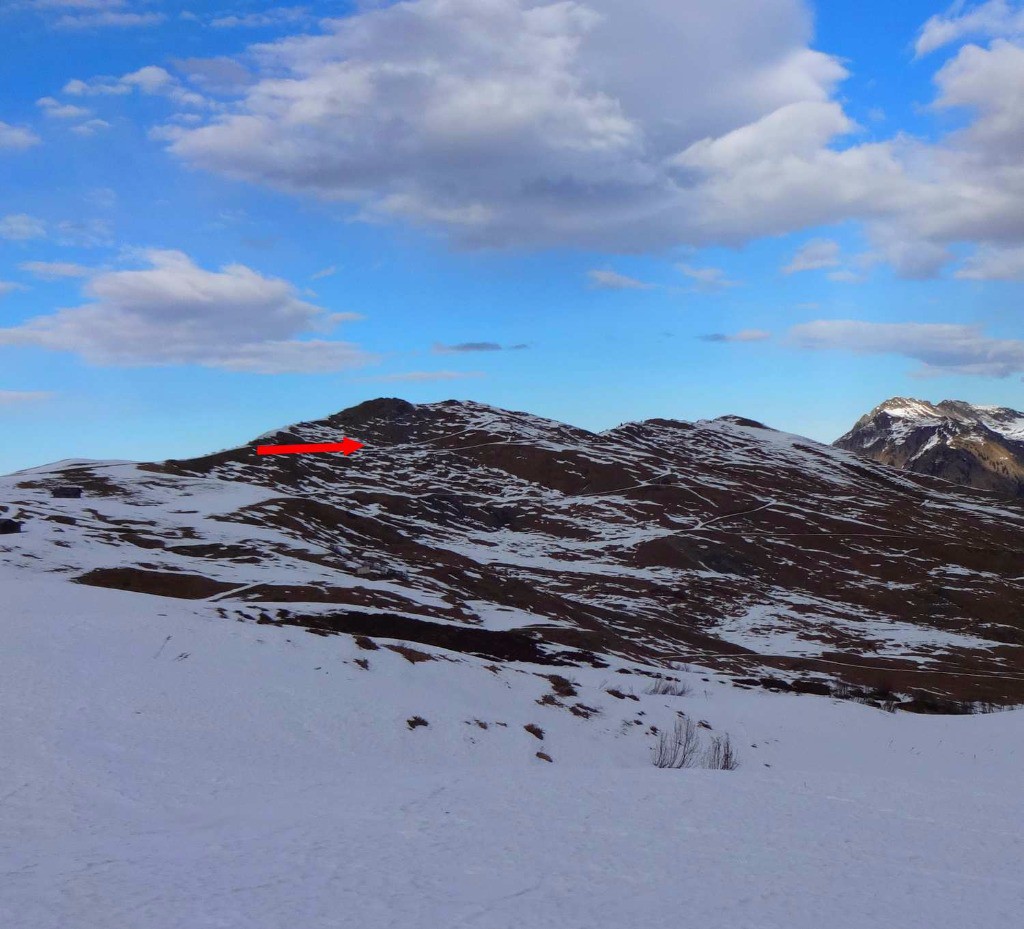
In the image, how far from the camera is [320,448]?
5822 inches

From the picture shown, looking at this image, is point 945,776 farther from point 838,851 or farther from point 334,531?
point 334,531

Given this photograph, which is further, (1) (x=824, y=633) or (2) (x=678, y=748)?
(1) (x=824, y=633)

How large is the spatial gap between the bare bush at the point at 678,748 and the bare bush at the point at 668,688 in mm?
7101

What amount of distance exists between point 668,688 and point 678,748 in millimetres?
12172

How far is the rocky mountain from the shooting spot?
5453 cm

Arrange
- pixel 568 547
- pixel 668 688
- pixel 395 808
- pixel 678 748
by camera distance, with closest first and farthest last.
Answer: pixel 395 808, pixel 678 748, pixel 668 688, pixel 568 547

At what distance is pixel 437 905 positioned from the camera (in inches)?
361

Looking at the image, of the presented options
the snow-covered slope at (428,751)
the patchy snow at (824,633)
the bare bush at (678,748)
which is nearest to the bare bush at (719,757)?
the snow-covered slope at (428,751)

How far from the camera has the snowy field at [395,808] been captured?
942cm

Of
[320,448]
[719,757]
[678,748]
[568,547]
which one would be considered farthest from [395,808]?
[320,448]

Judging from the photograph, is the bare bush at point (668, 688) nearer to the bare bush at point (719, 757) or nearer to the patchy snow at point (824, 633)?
the bare bush at point (719, 757)

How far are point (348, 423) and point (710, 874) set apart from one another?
6419 inches

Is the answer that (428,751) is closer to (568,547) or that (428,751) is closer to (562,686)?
(562,686)

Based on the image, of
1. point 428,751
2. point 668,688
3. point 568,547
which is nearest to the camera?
point 428,751
